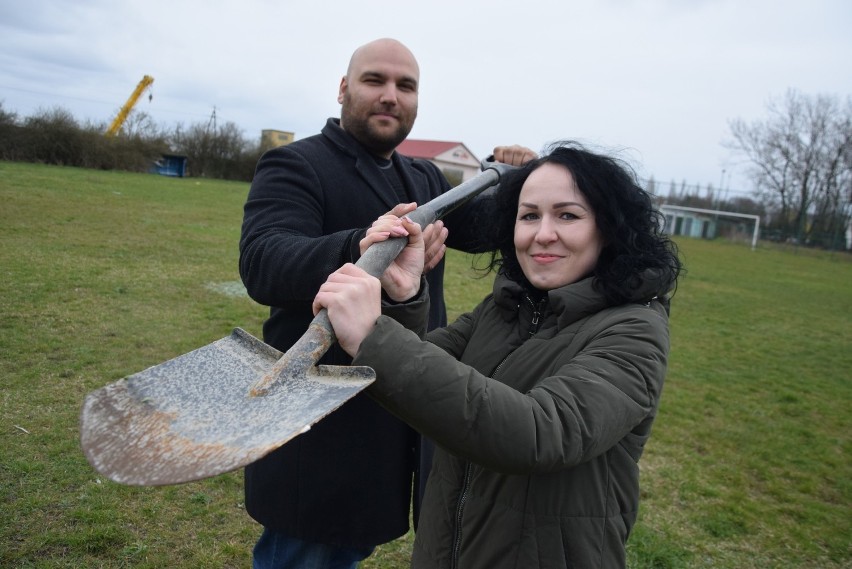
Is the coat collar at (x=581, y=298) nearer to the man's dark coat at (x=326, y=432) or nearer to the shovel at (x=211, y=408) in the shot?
the shovel at (x=211, y=408)

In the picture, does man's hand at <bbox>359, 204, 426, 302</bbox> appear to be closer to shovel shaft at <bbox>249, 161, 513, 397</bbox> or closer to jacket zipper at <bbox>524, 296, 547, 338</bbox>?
shovel shaft at <bbox>249, 161, 513, 397</bbox>

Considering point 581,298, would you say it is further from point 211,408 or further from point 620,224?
point 211,408

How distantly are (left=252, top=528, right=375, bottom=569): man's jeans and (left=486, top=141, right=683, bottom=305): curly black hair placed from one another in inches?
44.9

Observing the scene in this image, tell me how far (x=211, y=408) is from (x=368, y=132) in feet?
4.16

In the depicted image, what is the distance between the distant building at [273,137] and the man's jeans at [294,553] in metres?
40.0

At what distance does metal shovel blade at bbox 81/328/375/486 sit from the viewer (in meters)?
1.09

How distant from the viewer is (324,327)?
4.42ft

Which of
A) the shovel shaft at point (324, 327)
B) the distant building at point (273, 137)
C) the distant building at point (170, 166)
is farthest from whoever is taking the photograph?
the distant building at point (273, 137)

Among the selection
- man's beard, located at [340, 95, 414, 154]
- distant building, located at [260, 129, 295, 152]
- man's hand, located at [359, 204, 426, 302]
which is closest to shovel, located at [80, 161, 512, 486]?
man's hand, located at [359, 204, 426, 302]

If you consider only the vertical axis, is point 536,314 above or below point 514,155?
below

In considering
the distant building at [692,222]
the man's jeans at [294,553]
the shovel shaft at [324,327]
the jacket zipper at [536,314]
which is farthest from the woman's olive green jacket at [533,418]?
the distant building at [692,222]

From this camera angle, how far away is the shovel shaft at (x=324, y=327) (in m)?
1.34

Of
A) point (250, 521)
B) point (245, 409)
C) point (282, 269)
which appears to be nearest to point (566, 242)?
point (282, 269)

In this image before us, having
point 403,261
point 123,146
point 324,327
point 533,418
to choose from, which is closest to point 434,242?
point 403,261
